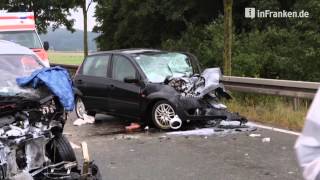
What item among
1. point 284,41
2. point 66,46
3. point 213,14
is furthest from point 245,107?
point 66,46

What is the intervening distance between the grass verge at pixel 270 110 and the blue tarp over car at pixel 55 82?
16.2 ft

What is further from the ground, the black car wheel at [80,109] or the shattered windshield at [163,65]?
the shattered windshield at [163,65]

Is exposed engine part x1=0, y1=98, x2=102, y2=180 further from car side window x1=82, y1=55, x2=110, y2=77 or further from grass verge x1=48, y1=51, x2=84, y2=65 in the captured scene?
grass verge x1=48, y1=51, x2=84, y2=65

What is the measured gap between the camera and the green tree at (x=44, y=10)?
37.4 m

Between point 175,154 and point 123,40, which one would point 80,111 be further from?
point 123,40

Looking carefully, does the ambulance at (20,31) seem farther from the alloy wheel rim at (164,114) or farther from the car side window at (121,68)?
the alloy wheel rim at (164,114)

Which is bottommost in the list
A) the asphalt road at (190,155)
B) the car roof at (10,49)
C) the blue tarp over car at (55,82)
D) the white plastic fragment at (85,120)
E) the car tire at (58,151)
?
the white plastic fragment at (85,120)

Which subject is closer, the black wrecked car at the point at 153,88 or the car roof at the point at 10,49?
the car roof at the point at 10,49

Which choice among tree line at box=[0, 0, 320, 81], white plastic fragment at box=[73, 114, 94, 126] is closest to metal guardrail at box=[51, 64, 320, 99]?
white plastic fragment at box=[73, 114, 94, 126]

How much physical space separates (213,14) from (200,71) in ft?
58.6

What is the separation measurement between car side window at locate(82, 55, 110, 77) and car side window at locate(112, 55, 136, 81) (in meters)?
0.25

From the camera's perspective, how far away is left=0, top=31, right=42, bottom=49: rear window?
59.0ft

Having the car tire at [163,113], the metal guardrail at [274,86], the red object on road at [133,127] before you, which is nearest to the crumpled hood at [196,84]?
the car tire at [163,113]

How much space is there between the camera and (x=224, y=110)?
10461 mm
